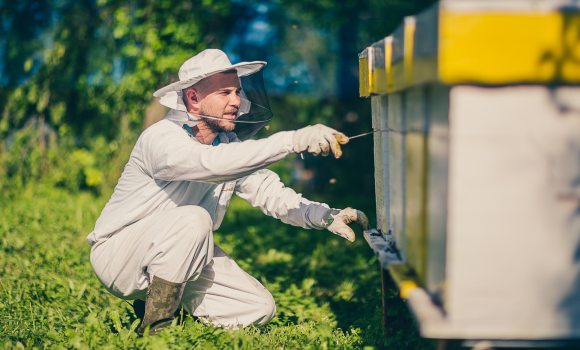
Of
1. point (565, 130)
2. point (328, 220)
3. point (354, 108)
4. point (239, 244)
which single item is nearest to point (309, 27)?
point (354, 108)

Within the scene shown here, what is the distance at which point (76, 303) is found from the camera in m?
2.74

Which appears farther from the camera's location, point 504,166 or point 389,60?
point 389,60

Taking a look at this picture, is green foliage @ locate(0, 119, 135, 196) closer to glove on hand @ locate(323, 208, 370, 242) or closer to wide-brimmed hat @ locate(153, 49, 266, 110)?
wide-brimmed hat @ locate(153, 49, 266, 110)

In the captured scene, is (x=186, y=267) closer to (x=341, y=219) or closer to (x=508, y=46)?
(x=341, y=219)

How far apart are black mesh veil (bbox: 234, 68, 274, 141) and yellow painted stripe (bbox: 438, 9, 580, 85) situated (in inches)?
64.1

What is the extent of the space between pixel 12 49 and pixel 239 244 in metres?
4.36

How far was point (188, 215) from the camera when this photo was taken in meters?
2.18

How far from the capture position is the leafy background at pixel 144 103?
3.99 m

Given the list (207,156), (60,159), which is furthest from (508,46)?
(60,159)

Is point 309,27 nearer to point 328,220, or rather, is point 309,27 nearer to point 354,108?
point 354,108

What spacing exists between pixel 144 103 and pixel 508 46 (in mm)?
5535

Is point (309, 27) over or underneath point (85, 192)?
over

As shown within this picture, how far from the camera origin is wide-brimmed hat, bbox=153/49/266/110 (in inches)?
94.9

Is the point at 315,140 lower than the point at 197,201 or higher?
higher
